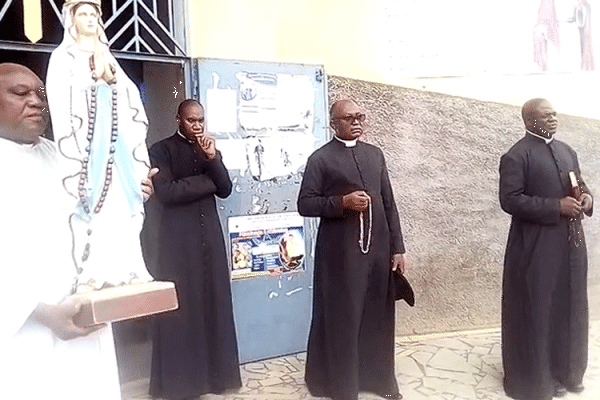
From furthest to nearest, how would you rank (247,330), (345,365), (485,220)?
(485,220), (247,330), (345,365)

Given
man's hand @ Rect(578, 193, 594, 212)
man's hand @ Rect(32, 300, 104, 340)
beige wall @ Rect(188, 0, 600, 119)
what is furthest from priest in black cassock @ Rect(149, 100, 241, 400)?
man's hand @ Rect(578, 193, 594, 212)

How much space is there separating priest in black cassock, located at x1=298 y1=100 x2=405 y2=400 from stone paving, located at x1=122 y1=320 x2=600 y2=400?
0.62 feet

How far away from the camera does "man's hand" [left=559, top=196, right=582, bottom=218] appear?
3150 millimetres

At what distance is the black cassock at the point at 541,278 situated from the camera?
3186 mm

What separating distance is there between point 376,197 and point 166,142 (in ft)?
3.68

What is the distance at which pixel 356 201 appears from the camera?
3051 millimetres

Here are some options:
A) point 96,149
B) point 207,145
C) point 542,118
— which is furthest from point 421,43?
point 96,149

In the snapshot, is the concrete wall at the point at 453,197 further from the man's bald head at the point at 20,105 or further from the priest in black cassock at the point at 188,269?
the man's bald head at the point at 20,105

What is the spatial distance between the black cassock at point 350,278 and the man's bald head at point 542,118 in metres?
0.82

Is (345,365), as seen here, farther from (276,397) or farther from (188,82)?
(188,82)

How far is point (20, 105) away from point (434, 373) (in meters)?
2.76

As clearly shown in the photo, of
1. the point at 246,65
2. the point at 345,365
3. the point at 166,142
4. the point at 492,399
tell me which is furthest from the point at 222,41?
the point at 492,399

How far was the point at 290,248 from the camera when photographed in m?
3.91

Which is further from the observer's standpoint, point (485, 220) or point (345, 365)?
point (485, 220)
